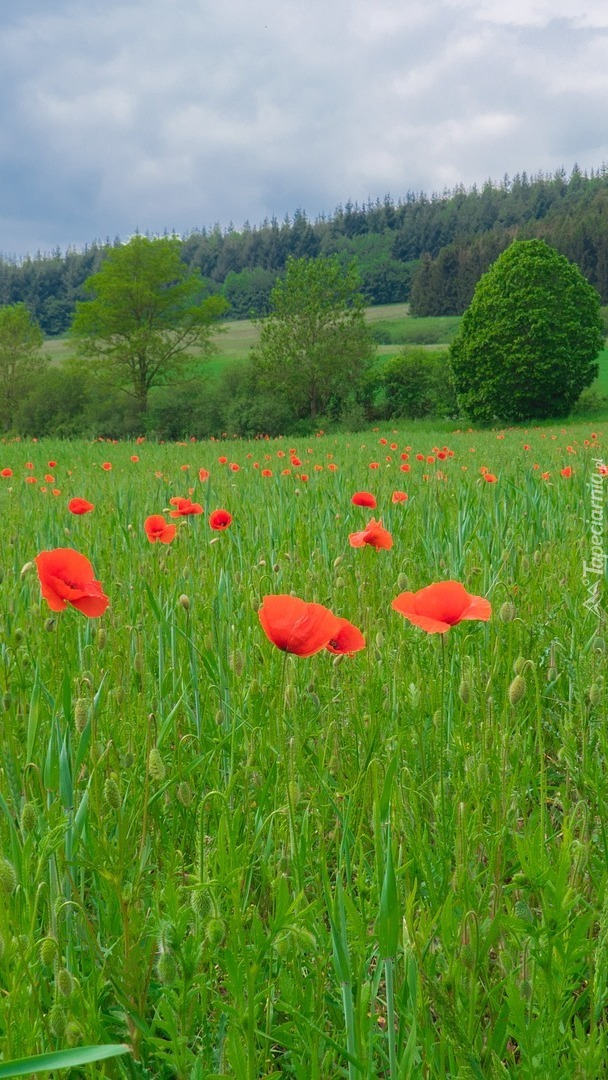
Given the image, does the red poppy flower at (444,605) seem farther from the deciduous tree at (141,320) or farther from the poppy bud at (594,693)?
the deciduous tree at (141,320)

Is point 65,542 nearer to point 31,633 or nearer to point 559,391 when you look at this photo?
point 31,633

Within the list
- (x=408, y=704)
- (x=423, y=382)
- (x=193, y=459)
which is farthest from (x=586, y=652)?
(x=423, y=382)

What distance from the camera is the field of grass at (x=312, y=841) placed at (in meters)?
0.89

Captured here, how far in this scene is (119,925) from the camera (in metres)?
1.13

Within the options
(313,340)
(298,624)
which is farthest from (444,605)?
(313,340)

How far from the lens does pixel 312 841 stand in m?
1.39

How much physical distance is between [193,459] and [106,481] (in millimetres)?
3288

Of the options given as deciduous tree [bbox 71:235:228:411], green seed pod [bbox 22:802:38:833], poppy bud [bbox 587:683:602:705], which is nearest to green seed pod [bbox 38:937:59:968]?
green seed pod [bbox 22:802:38:833]

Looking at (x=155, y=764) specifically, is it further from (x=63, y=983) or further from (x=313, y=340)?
(x=313, y=340)

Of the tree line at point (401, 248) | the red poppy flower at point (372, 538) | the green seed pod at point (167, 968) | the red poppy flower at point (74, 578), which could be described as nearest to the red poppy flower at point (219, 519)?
the red poppy flower at point (372, 538)

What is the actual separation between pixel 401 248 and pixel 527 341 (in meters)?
87.7

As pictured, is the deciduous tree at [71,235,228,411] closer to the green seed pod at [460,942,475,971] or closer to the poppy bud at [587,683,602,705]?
the poppy bud at [587,683,602,705]

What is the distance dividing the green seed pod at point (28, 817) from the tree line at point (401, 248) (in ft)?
275

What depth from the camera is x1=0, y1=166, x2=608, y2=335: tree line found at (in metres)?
81.8
